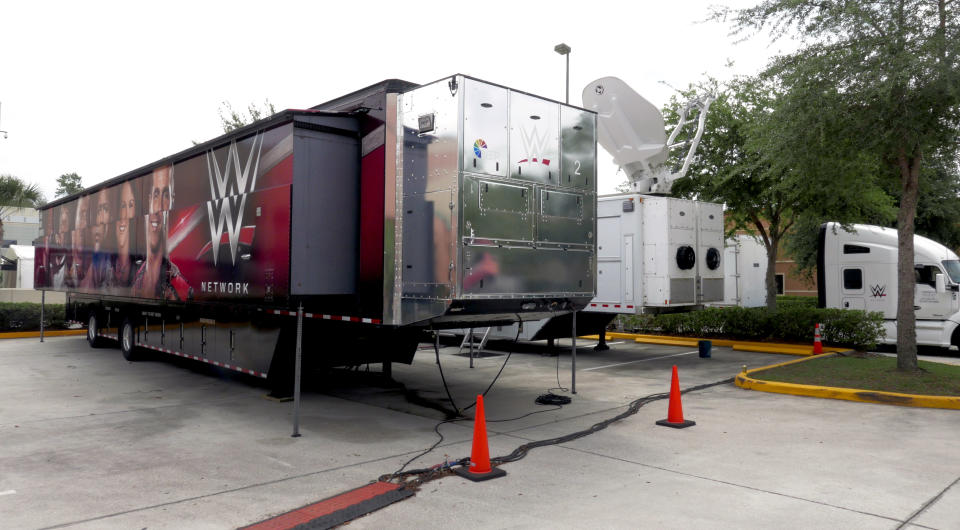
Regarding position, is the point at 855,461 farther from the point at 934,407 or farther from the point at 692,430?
the point at 934,407

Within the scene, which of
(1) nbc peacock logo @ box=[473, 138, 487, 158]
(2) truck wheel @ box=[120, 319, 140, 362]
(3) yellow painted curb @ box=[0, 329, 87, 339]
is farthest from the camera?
(3) yellow painted curb @ box=[0, 329, 87, 339]

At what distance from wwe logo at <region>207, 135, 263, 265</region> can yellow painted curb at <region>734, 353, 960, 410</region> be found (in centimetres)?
829

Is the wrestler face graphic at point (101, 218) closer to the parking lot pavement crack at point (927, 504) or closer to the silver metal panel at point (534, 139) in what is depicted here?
the silver metal panel at point (534, 139)

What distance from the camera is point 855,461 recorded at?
21.4ft

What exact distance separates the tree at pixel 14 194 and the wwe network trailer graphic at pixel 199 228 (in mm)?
11307

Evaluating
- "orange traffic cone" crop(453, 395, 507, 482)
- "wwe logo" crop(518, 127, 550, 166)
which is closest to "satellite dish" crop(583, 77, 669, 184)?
"wwe logo" crop(518, 127, 550, 166)

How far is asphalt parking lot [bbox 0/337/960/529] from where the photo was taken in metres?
5.07

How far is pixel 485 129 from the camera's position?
295 inches

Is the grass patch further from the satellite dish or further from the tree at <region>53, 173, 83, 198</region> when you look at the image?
the tree at <region>53, 173, 83, 198</region>

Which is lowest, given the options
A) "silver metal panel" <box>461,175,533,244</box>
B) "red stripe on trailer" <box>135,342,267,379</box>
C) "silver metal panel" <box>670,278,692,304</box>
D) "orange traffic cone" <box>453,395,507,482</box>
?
"orange traffic cone" <box>453,395,507,482</box>

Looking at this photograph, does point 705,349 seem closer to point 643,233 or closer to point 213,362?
point 643,233

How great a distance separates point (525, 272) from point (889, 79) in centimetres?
641

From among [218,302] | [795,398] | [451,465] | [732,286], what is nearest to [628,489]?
[451,465]

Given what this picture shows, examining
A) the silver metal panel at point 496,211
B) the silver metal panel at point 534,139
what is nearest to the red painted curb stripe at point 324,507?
the silver metal panel at point 496,211
